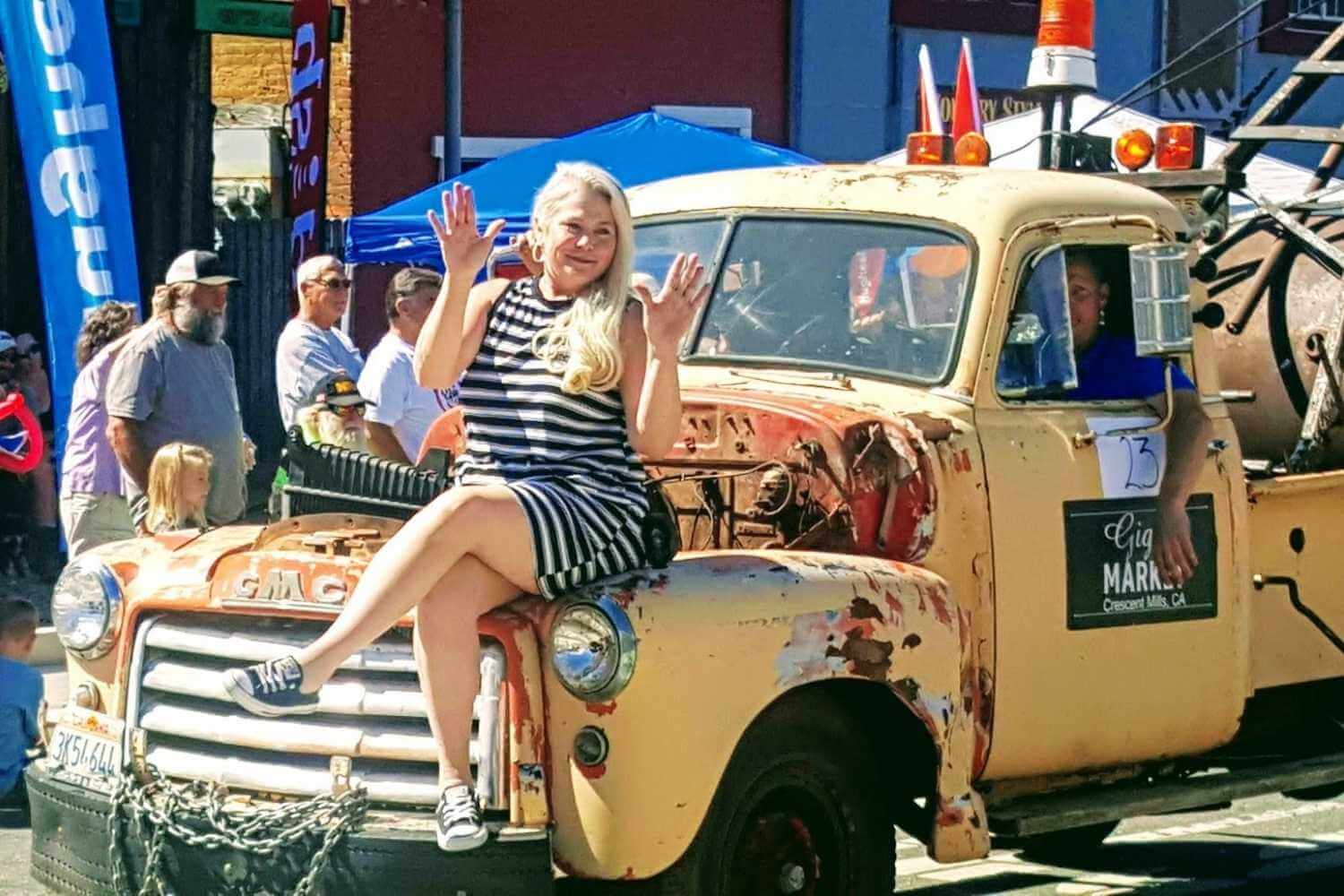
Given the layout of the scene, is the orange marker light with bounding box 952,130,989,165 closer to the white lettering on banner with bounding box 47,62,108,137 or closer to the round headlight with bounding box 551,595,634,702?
the round headlight with bounding box 551,595,634,702

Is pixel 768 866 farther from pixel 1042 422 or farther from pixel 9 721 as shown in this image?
pixel 9 721

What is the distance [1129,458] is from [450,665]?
2.31 m

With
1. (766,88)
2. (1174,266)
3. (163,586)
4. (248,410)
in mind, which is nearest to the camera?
(163,586)

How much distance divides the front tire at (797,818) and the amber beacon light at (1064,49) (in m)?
3.01

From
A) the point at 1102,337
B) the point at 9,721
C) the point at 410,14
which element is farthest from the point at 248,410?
the point at 1102,337

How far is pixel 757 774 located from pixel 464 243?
141cm

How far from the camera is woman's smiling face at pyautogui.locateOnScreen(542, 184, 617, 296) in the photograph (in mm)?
5680

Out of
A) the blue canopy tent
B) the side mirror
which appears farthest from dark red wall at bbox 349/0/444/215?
the side mirror

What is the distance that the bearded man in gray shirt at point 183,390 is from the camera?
374 inches

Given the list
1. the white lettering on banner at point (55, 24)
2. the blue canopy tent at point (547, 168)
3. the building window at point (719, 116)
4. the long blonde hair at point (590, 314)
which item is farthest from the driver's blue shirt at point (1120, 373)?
the building window at point (719, 116)

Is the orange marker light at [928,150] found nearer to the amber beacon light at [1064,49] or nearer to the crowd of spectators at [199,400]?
the amber beacon light at [1064,49]

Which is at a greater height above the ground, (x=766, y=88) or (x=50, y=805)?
(x=766, y=88)

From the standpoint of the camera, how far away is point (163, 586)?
5.84m

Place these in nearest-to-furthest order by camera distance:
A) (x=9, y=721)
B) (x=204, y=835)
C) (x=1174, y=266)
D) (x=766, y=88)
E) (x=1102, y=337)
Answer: (x=204, y=835) < (x=1174, y=266) < (x=1102, y=337) < (x=9, y=721) < (x=766, y=88)
